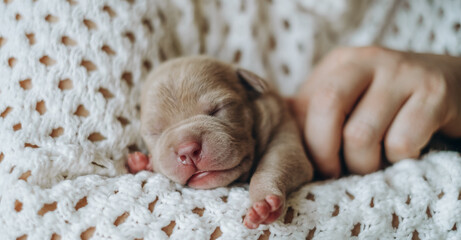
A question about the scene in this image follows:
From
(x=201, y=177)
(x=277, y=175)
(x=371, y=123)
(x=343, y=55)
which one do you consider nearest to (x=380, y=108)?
(x=371, y=123)

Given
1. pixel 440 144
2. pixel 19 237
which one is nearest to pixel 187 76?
pixel 19 237

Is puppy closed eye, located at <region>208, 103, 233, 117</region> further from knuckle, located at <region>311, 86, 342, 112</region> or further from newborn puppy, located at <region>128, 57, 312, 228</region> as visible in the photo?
knuckle, located at <region>311, 86, 342, 112</region>

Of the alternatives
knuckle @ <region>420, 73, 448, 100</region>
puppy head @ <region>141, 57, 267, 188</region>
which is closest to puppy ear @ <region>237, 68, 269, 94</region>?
puppy head @ <region>141, 57, 267, 188</region>

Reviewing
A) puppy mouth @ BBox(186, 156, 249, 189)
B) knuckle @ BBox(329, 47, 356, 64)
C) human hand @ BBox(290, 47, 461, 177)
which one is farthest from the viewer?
knuckle @ BBox(329, 47, 356, 64)

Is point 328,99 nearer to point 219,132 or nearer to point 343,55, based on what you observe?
point 343,55

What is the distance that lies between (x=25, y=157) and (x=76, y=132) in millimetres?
186

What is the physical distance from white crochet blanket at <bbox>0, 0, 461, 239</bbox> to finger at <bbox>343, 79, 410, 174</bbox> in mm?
117

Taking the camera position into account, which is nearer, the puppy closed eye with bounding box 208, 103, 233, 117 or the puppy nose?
the puppy nose

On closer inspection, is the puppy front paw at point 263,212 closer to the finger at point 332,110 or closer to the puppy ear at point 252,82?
the finger at point 332,110

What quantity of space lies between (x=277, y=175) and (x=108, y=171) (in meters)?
0.57

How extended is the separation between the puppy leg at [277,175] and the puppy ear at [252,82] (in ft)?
0.60

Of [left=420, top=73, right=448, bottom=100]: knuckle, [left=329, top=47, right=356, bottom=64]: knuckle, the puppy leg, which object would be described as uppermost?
[left=329, top=47, right=356, bottom=64]: knuckle

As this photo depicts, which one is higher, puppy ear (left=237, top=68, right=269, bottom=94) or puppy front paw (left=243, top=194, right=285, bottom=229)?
puppy ear (left=237, top=68, right=269, bottom=94)

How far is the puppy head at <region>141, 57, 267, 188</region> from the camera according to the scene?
120 centimetres
